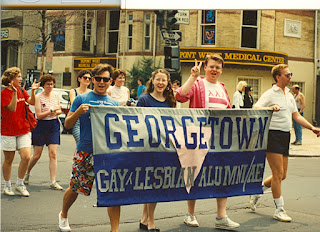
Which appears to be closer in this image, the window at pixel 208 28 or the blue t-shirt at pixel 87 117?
the blue t-shirt at pixel 87 117

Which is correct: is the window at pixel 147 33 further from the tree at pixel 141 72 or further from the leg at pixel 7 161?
the leg at pixel 7 161

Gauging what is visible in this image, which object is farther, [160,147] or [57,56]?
[57,56]

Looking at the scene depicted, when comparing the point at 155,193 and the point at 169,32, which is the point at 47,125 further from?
the point at 169,32

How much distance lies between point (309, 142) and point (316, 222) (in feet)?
41.9

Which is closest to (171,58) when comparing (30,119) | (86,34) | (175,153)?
(30,119)

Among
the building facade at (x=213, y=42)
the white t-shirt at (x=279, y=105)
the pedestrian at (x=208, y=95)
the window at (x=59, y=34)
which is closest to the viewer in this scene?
the pedestrian at (x=208, y=95)

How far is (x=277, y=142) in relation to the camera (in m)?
6.48

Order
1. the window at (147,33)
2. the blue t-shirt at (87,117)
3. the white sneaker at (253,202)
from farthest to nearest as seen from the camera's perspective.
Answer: the window at (147,33)
the white sneaker at (253,202)
the blue t-shirt at (87,117)

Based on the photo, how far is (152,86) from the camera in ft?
19.3

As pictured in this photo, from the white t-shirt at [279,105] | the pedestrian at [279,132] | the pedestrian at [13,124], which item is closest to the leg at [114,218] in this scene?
the pedestrian at [279,132]

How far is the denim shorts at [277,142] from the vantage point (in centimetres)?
648

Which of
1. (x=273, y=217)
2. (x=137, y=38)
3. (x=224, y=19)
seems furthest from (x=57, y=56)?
(x=273, y=217)

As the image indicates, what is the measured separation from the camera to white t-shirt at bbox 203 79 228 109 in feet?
20.1

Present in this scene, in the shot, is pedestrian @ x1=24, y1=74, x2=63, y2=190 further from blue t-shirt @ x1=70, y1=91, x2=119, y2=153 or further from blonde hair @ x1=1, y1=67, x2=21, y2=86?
blue t-shirt @ x1=70, y1=91, x2=119, y2=153
